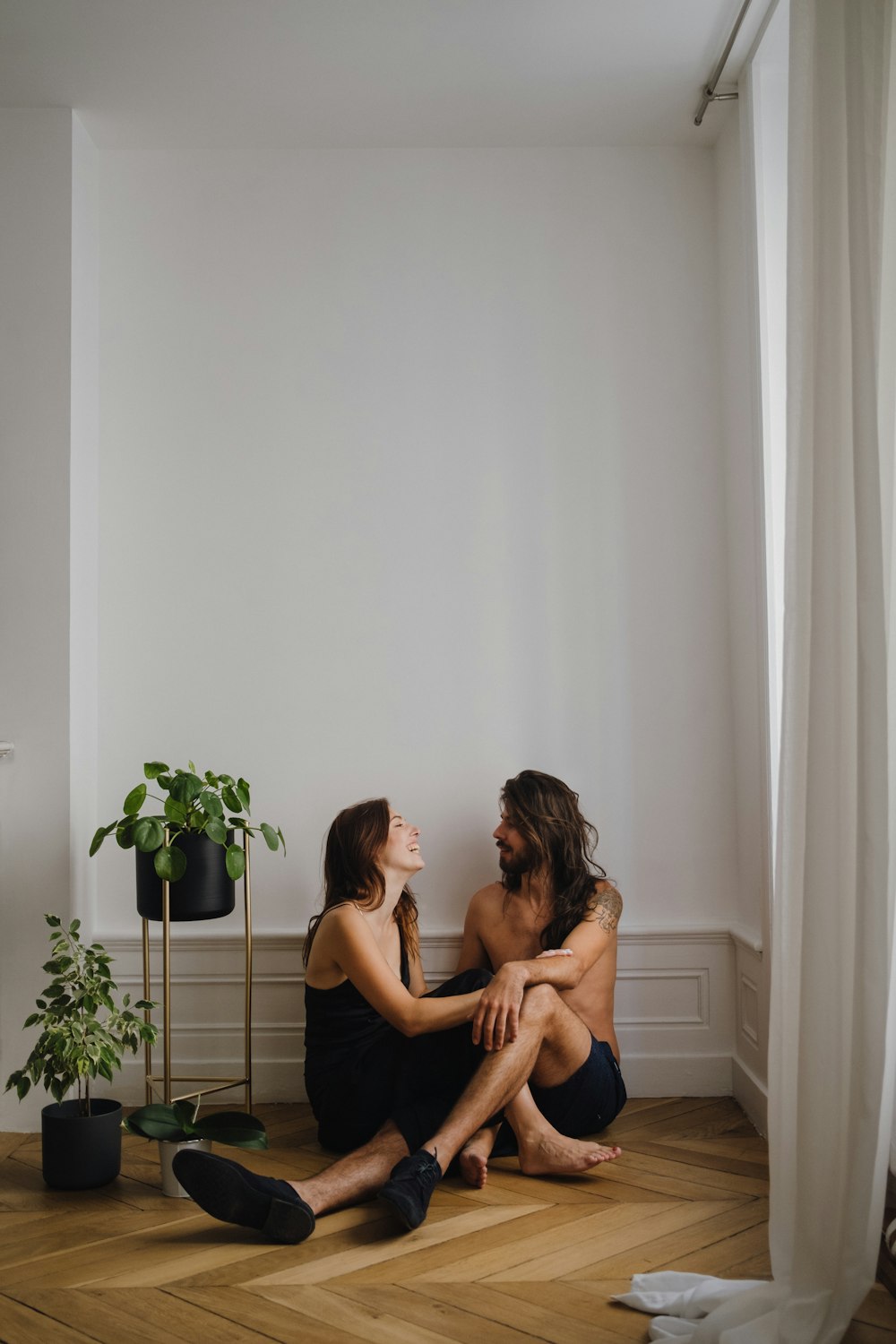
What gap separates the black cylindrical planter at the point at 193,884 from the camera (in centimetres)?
272

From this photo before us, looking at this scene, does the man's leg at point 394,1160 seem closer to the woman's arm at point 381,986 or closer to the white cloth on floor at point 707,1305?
the woman's arm at point 381,986

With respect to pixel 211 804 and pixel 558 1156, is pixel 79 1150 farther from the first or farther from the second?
pixel 558 1156

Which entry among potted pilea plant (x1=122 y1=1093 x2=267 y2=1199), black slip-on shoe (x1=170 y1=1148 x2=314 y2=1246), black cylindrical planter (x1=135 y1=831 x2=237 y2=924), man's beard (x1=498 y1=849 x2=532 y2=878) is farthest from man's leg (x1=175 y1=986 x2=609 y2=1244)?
black cylindrical planter (x1=135 y1=831 x2=237 y2=924)

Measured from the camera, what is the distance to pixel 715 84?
9.91 ft

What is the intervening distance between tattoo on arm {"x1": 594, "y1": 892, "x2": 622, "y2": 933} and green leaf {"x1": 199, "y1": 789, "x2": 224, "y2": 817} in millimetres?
1047

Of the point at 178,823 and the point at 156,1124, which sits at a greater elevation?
the point at 178,823

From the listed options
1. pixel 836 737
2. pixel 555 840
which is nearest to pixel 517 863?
pixel 555 840

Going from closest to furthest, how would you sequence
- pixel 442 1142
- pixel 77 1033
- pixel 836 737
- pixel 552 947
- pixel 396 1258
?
1. pixel 836 737
2. pixel 396 1258
3. pixel 442 1142
4. pixel 77 1033
5. pixel 552 947

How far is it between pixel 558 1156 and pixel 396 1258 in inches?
21.8

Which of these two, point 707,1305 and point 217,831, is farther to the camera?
point 217,831

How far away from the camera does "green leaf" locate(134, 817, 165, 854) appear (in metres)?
2.60

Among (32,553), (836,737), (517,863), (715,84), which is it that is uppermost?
(715,84)

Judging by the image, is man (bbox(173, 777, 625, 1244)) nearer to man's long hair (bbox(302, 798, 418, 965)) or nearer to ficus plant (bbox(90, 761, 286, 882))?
man's long hair (bbox(302, 798, 418, 965))

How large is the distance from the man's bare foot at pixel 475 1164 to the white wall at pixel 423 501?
0.78 metres
